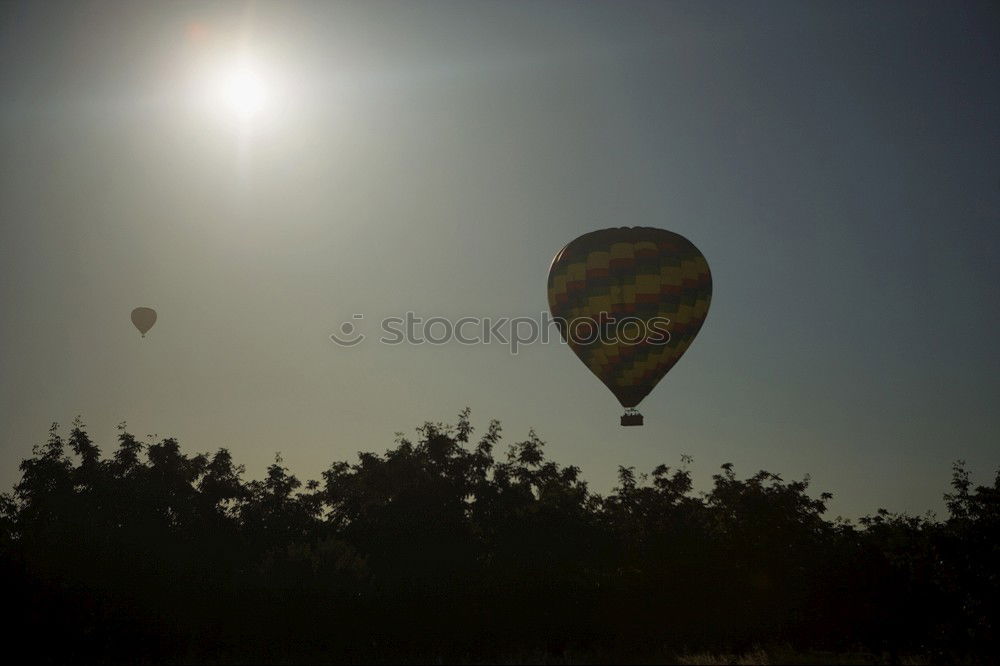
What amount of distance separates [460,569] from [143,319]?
23.5 m

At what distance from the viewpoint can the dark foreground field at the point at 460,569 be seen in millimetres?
29922

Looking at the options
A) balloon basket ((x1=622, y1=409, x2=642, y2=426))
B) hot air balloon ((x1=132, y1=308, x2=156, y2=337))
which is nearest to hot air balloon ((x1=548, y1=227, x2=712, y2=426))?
balloon basket ((x1=622, y1=409, x2=642, y2=426))

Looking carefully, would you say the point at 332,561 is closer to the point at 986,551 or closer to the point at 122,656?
the point at 122,656

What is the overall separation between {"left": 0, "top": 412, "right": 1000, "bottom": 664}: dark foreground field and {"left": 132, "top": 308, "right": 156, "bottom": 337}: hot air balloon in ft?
19.0

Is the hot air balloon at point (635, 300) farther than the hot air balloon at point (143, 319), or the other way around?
the hot air balloon at point (143, 319)

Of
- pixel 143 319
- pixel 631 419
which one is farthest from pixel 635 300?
pixel 143 319

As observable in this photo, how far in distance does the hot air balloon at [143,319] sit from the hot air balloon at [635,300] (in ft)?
76.2

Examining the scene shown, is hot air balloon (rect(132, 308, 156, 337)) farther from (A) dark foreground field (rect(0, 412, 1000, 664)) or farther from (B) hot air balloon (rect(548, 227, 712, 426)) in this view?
(B) hot air balloon (rect(548, 227, 712, 426))

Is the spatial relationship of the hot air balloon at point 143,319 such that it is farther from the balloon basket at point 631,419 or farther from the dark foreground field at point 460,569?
the balloon basket at point 631,419

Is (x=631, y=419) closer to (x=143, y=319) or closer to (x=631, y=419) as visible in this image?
(x=631, y=419)

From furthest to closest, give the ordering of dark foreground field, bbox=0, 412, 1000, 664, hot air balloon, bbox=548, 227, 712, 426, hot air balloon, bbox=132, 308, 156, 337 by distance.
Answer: hot air balloon, bbox=132, 308, 156, 337 < hot air balloon, bbox=548, 227, 712, 426 < dark foreground field, bbox=0, 412, 1000, 664

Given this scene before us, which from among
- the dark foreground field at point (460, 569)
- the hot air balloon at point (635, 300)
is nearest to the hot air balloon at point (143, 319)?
the dark foreground field at point (460, 569)

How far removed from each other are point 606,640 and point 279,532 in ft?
53.5

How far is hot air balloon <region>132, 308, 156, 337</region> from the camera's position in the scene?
1818 inches
